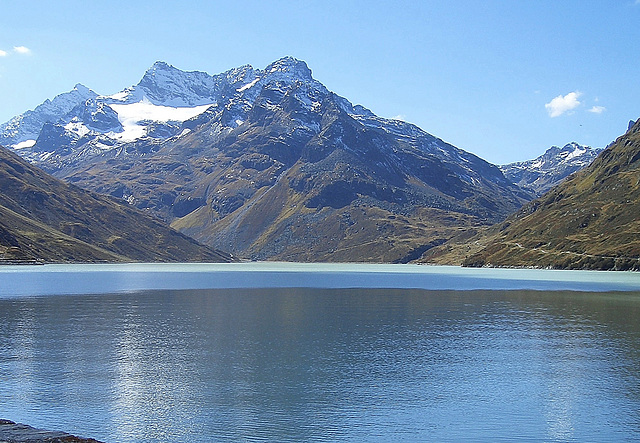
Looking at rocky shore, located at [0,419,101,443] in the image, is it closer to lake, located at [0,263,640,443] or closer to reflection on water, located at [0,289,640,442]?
lake, located at [0,263,640,443]

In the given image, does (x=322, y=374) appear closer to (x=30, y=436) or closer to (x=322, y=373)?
(x=322, y=373)

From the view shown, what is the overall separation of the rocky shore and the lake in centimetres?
375

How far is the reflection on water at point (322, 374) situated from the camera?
1852 inches

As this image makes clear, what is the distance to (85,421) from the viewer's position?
154 feet

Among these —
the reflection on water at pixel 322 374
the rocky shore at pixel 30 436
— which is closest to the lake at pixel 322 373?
the reflection on water at pixel 322 374

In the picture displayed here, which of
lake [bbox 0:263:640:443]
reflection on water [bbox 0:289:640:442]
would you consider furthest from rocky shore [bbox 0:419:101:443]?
reflection on water [bbox 0:289:640:442]

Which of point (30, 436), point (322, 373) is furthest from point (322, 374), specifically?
point (30, 436)

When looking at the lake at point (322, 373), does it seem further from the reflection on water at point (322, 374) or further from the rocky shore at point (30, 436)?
the rocky shore at point (30, 436)

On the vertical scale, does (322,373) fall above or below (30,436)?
below

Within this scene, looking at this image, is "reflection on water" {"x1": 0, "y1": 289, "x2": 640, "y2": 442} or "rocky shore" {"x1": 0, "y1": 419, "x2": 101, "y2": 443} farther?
"reflection on water" {"x1": 0, "y1": 289, "x2": 640, "y2": 442}

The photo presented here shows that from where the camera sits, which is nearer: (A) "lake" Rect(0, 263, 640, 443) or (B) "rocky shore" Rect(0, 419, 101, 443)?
(B) "rocky shore" Rect(0, 419, 101, 443)

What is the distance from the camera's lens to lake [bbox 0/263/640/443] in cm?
4700

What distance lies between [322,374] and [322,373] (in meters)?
0.44

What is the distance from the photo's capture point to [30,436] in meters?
38.7
